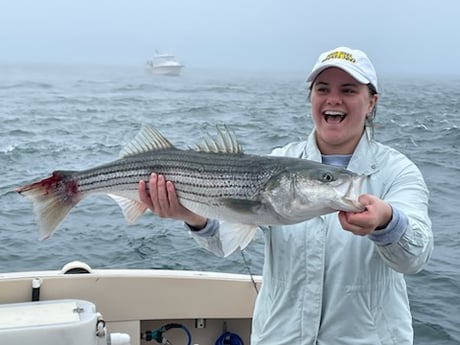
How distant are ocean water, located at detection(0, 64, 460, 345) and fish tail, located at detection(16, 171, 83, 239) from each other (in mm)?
1896

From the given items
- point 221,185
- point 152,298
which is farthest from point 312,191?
point 152,298

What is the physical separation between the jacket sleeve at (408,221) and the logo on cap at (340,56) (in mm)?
551

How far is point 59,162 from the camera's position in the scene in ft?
58.8

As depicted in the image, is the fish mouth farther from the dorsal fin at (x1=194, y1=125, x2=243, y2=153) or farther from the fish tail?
the fish tail

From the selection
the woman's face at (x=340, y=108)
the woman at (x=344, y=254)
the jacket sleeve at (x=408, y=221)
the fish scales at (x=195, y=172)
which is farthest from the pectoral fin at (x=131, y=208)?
the jacket sleeve at (x=408, y=221)

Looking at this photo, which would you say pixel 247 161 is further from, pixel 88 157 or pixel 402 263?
pixel 88 157

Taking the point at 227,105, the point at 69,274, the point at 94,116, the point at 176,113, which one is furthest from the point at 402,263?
the point at 227,105

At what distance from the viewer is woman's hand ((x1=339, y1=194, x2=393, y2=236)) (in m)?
2.65

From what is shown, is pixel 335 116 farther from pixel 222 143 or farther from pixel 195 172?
pixel 195 172

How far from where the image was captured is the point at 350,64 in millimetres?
3199

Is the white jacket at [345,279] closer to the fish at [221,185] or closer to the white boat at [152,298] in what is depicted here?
the fish at [221,185]

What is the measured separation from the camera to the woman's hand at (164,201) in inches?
139

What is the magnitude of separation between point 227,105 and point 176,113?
5955mm

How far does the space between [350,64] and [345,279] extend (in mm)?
1044
